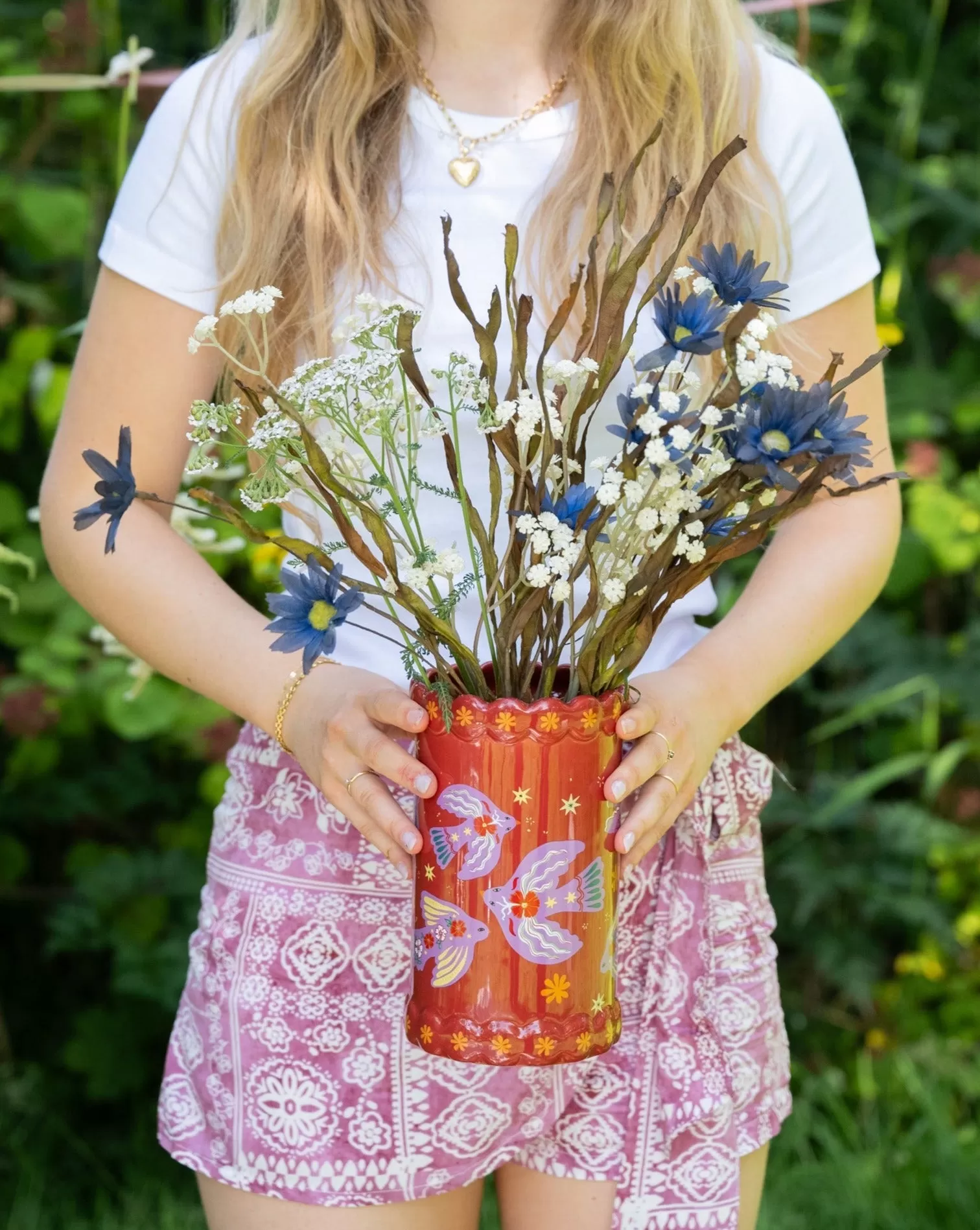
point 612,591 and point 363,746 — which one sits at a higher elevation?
point 612,591

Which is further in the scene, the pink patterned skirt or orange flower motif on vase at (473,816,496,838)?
the pink patterned skirt

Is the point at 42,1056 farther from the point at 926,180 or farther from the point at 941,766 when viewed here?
the point at 926,180

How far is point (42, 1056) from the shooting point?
99.3 inches

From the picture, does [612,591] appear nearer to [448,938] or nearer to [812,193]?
[448,938]

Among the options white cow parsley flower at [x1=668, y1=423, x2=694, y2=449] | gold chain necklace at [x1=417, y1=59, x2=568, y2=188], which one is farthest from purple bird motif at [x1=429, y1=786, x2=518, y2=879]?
gold chain necklace at [x1=417, y1=59, x2=568, y2=188]

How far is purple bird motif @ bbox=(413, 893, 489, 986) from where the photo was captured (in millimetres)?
897

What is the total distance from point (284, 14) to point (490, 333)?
591 millimetres

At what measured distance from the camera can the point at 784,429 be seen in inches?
30.9

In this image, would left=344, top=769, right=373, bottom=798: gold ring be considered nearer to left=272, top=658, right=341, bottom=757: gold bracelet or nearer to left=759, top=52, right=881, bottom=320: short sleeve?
left=272, top=658, right=341, bottom=757: gold bracelet

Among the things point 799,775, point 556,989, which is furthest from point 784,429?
point 799,775

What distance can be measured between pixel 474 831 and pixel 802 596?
0.44 meters

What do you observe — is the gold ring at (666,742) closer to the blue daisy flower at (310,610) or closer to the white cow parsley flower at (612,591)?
the white cow parsley flower at (612,591)

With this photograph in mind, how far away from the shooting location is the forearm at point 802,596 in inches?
45.0

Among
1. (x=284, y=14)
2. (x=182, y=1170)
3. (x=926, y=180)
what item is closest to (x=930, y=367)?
(x=926, y=180)
